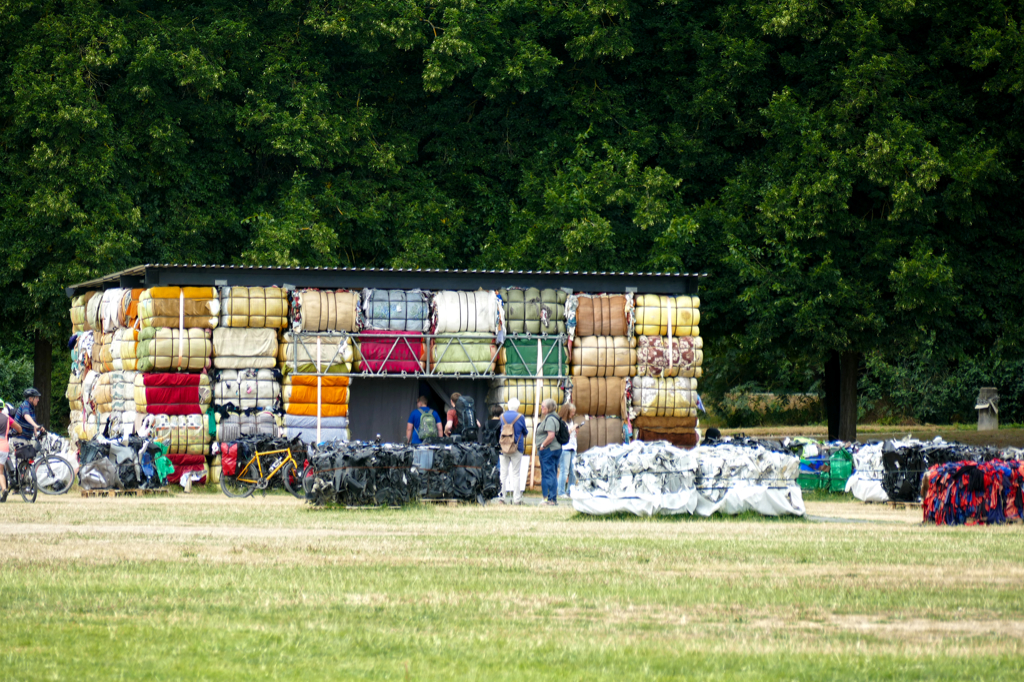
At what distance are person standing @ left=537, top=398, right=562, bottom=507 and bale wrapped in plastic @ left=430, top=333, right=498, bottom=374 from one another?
20.7ft

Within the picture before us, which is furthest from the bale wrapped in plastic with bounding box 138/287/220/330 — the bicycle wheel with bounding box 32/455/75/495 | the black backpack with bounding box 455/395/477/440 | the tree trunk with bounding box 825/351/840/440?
the tree trunk with bounding box 825/351/840/440

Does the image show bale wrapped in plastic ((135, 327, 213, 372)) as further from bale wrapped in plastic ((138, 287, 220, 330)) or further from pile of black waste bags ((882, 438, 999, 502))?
pile of black waste bags ((882, 438, 999, 502))

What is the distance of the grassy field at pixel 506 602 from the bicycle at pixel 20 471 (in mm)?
5368

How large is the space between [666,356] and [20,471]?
14.4m

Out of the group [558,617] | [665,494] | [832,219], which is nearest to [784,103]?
[832,219]

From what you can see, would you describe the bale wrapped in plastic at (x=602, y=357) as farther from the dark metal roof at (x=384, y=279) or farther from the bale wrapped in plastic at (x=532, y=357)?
the dark metal roof at (x=384, y=279)

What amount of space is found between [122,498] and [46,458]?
64.1 inches

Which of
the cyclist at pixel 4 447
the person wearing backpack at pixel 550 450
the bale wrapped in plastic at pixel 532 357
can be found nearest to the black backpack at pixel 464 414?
the bale wrapped in plastic at pixel 532 357

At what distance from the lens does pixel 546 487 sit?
26281mm

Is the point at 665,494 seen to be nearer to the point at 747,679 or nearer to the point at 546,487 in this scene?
the point at 546,487

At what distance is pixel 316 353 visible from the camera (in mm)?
31562

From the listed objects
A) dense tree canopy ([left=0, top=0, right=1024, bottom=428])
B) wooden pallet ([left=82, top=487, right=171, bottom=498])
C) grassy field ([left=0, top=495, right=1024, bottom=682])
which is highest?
dense tree canopy ([left=0, top=0, right=1024, bottom=428])

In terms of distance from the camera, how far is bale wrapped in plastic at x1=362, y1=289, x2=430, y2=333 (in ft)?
105

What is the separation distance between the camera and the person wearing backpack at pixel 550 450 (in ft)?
84.5
